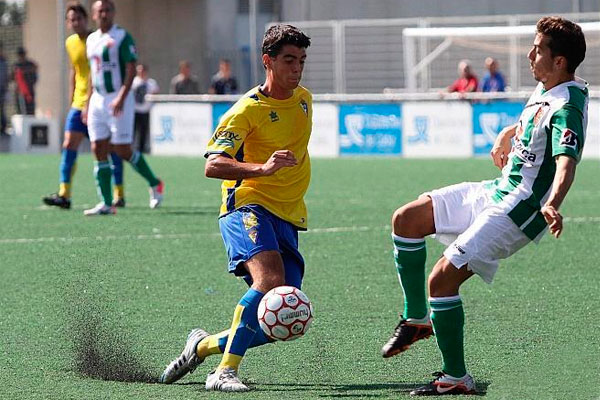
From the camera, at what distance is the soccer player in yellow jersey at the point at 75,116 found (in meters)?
14.2

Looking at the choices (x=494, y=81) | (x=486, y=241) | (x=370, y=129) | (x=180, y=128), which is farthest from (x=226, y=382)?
(x=180, y=128)

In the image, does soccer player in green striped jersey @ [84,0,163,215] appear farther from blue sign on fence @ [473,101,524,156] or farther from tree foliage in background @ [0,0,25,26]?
tree foliage in background @ [0,0,25,26]

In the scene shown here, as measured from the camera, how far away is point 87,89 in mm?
14328

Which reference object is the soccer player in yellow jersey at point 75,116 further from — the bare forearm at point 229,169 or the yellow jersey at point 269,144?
the bare forearm at point 229,169

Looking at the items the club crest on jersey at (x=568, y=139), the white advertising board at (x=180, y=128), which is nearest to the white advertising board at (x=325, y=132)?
the white advertising board at (x=180, y=128)

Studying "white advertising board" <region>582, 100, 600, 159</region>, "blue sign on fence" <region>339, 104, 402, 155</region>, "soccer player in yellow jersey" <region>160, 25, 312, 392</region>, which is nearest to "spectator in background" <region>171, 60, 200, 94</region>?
"blue sign on fence" <region>339, 104, 402, 155</region>

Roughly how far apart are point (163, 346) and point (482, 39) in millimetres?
23237

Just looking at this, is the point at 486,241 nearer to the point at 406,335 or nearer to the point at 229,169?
the point at 406,335

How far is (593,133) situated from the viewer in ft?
73.5

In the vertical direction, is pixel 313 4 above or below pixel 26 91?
above

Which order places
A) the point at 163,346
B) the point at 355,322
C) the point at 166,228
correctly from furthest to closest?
1. the point at 166,228
2. the point at 355,322
3. the point at 163,346

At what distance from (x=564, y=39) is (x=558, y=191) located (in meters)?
0.70

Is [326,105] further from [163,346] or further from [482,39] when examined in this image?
[163,346]

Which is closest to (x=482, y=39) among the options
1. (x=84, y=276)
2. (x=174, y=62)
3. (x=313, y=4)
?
(x=313, y=4)
